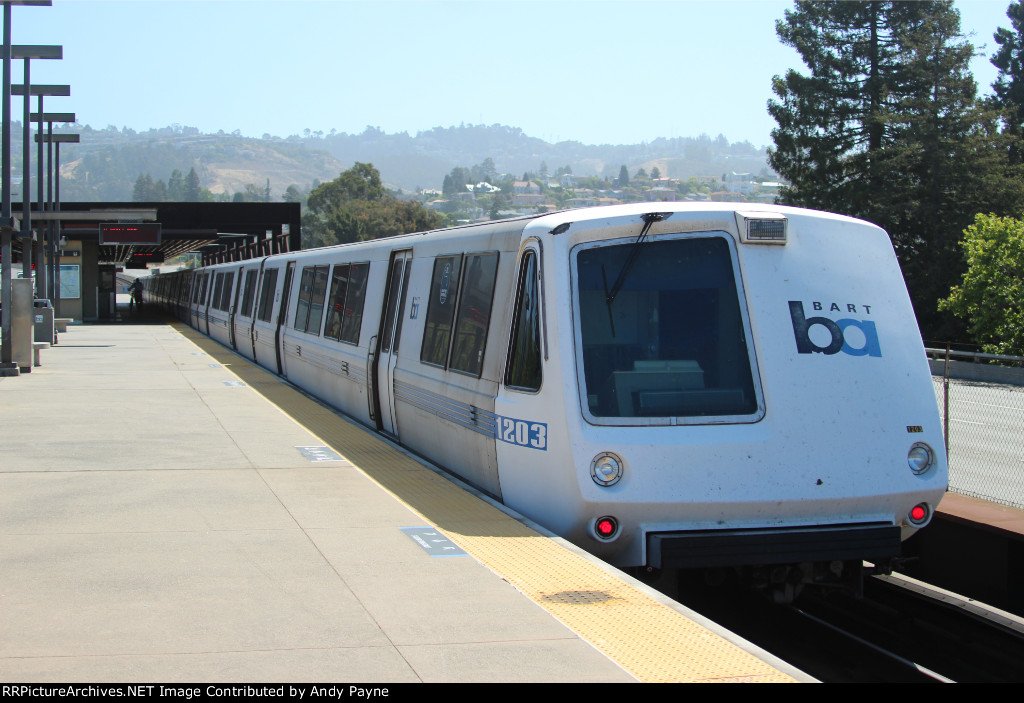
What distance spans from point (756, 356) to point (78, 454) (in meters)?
6.56

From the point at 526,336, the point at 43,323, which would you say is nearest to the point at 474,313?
the point at 526,336

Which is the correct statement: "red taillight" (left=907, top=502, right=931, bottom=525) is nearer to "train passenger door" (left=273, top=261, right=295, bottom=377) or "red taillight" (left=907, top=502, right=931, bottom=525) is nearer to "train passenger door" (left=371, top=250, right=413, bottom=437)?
"train passenger door" (left=371, top=250, right=413, bottom=437)

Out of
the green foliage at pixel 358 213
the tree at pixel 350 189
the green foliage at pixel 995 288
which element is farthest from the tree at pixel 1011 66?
the tree at pixel 350 189

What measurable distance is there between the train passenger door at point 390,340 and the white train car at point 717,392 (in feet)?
11.5

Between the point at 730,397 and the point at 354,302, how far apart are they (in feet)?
23.9

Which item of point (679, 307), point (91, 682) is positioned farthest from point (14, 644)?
point (679, 307)

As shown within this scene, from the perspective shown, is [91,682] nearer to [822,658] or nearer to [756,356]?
[756,356]

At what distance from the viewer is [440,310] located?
9.41 m

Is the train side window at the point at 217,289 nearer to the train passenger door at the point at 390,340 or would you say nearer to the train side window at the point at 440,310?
the train passenger door at the point at 390,340

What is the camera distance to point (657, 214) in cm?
655

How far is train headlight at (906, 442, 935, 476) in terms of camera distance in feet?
21.5

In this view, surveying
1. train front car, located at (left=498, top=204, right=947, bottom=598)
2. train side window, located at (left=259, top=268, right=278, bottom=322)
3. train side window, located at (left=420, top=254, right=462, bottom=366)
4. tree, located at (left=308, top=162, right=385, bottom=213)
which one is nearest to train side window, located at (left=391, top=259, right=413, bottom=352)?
train side window, located at (left=420, top=254, right=462, bottom=366)

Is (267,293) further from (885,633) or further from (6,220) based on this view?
(885,633)

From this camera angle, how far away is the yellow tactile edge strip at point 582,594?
4512 millimetres
